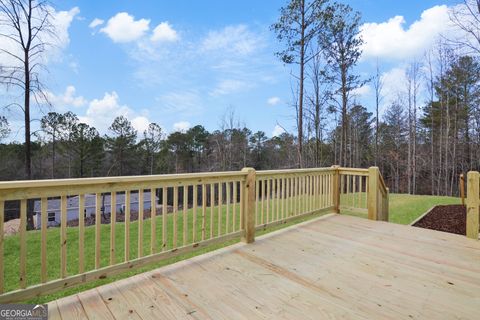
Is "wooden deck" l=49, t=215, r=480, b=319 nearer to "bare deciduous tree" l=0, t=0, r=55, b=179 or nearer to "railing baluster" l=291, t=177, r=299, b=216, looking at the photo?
"railing baluster" l=291, t=177, r=299, b=216

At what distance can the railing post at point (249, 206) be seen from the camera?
332 cm

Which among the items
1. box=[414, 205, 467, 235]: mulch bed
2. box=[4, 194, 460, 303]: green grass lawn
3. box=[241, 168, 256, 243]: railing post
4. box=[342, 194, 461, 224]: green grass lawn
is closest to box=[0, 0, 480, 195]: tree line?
box=[342, 194, 461, 224]: green grass lawn

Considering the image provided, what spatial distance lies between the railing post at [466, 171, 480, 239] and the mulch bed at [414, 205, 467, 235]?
185 centimetres

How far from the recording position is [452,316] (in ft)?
6.06

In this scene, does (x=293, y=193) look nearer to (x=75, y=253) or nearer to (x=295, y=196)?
(x=295, y=196)

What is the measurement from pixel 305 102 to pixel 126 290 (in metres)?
10.1

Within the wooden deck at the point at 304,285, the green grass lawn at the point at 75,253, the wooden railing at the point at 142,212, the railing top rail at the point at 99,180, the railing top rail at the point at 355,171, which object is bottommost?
the green grass lawn at the point at 75,253

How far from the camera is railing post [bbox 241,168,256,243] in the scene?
131 inches

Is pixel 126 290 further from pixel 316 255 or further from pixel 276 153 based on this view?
pixel 276 153

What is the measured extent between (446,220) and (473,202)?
3.18 metres

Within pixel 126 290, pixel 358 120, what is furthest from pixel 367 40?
pixel 126 290

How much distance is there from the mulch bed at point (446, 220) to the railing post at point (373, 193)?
6.47ft

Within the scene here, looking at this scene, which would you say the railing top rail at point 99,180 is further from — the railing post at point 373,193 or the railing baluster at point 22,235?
the railing post at point 373,193

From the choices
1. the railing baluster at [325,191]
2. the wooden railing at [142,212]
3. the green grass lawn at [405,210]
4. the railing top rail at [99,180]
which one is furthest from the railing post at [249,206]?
the green grass lawn at [405,210]
